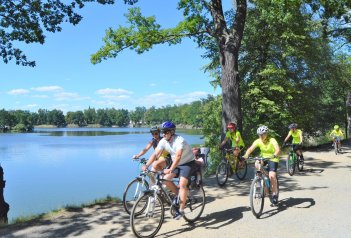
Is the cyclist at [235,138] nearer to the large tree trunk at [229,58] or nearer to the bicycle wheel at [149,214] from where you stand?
the large tree trunk at [229,58]

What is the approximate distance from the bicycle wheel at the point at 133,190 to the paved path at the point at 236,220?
0.25 metres

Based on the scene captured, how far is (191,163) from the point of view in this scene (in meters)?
6.93

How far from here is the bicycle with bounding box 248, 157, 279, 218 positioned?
7.45 m

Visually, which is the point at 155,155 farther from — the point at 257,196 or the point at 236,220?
the point at 257,196

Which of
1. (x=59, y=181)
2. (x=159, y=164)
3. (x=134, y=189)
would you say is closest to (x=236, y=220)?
(x=159, y=164)

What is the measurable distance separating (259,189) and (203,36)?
9.63 meters

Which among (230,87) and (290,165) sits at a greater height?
(230,87)

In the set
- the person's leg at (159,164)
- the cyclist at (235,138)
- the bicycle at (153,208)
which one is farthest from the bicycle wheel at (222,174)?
the bicycle at (153,208)

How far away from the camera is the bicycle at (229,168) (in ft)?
36.2

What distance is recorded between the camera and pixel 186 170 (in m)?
6.80

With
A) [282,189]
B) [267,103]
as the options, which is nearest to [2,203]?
[282,189]

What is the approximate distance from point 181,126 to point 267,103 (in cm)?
15668

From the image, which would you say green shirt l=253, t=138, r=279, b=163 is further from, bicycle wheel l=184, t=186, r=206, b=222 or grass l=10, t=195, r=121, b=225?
grass l=10, t=195, r=121, b=225

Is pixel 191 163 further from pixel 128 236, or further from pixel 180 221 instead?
pixel 128 236
